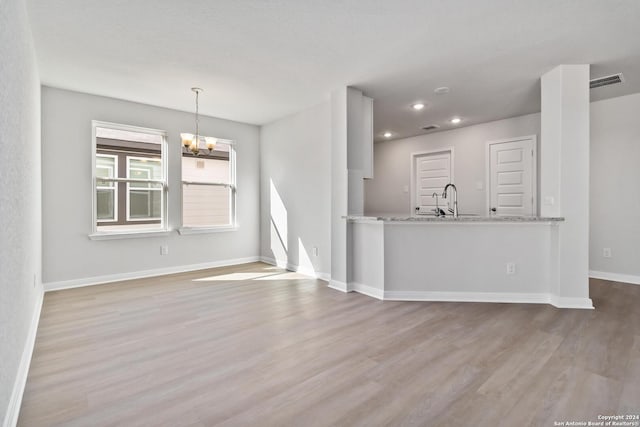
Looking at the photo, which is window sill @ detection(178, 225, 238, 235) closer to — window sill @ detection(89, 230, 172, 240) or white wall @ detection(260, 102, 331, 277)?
window sill @ detection(89, 230, 172, 240)

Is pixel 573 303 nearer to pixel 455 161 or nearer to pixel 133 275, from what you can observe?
pixel 455 161

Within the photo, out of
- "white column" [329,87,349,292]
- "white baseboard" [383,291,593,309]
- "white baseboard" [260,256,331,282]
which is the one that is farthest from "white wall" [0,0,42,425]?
"white baseboard" [260,256,331,282]

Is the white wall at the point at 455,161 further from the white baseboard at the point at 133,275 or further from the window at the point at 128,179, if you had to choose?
the window at the point at 128,179

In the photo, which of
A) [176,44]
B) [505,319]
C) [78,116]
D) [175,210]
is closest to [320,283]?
[505,319]

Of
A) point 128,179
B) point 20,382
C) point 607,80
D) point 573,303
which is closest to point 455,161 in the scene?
point 607,80

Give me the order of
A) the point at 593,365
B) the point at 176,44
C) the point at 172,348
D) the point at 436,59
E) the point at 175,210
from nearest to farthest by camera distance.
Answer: the point at 593,365 < the point at 172,348 < the point at 176,44 < the point at 436,59 < the point at 175,210

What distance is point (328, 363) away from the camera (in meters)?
2.30

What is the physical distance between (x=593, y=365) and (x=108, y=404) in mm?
3155

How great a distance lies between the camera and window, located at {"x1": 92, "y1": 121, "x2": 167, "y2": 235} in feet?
15.3

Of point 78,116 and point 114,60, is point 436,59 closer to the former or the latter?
point 114,60

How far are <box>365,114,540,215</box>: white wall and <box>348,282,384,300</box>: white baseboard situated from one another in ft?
10.5

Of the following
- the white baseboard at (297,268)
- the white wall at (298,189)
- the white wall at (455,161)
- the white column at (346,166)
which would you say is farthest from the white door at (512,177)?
the white baseboard at (297,268)

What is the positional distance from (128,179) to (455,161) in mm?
5786

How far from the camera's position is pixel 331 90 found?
4.37 meters
